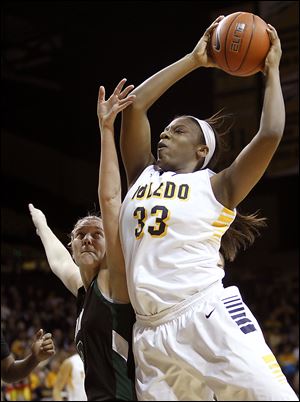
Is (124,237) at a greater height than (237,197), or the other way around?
(237,197)

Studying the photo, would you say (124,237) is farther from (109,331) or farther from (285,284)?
(285,284)

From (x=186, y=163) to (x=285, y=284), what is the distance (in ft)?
48.5

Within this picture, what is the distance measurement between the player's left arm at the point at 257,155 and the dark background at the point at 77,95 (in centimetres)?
1004

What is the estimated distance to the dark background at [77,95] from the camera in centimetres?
1443

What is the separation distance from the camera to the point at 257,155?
3.17m

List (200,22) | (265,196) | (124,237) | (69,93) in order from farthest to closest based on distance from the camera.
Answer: (265,196) < (69,93) < (200,22) < (124,237)

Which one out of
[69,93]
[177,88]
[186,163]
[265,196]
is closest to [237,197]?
[186,163]

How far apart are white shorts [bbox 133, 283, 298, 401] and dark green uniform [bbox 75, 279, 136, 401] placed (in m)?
0.09

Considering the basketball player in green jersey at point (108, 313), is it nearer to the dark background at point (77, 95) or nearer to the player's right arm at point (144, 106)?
the player's right arm at point (144, 106)

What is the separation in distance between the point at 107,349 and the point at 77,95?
13.7 metres

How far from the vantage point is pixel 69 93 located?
55.8 feet

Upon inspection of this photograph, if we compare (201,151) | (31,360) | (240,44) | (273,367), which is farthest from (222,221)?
(31,360)

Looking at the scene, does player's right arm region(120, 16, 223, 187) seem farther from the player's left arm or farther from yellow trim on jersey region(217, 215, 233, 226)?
yellow trim on jersey region(217, 215, 233, 226)

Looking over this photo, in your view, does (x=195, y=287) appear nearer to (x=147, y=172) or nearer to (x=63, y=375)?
(x=147, y=172)
